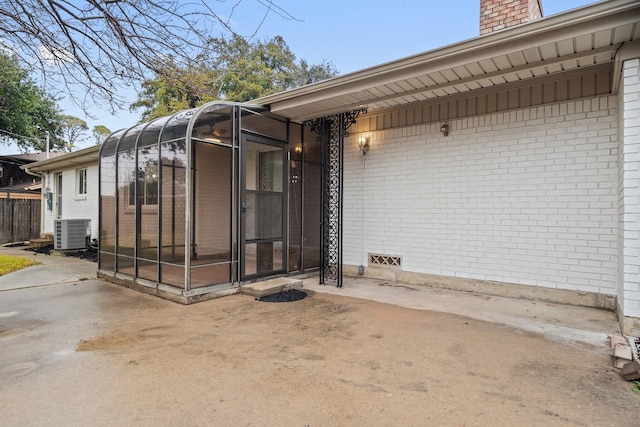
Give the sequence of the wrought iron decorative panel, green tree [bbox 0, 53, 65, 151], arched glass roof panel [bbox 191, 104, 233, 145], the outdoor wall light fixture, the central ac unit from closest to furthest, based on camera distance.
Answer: arched glass roof panel [bbox 191, 104, 233, 145]
the wrought iron decorative panel
the outdoor wall light fixture
the central ac unit
green tree [bbox 0, 53, 65, 151]

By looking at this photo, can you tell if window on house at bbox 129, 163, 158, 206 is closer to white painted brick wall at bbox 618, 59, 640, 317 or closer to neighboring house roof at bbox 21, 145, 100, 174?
neighboring house roof at bbox 21, 145, 100, 174

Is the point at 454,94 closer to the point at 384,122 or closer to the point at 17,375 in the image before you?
the point at 384,122

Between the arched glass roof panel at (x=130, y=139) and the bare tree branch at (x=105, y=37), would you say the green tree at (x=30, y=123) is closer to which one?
the arched glass roof panel at (x=130, y=139)

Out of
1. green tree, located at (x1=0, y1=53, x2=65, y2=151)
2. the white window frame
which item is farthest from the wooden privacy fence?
the white window frame

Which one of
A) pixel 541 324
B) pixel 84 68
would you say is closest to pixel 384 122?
pixel 541 324

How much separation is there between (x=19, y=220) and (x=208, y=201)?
436 inches

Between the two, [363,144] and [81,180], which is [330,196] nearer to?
[363,144]

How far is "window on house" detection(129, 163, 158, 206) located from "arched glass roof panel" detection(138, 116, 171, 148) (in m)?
0.39

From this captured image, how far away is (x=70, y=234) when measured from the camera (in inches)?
381

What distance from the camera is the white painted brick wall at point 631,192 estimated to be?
3.14 metres

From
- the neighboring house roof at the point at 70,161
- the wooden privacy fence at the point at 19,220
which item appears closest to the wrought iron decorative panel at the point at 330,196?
the neighboring house roof at the point at 70,161

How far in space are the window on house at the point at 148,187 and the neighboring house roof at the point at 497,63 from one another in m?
1.98

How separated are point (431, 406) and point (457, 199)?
383cm

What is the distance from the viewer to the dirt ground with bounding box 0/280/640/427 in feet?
6.63
